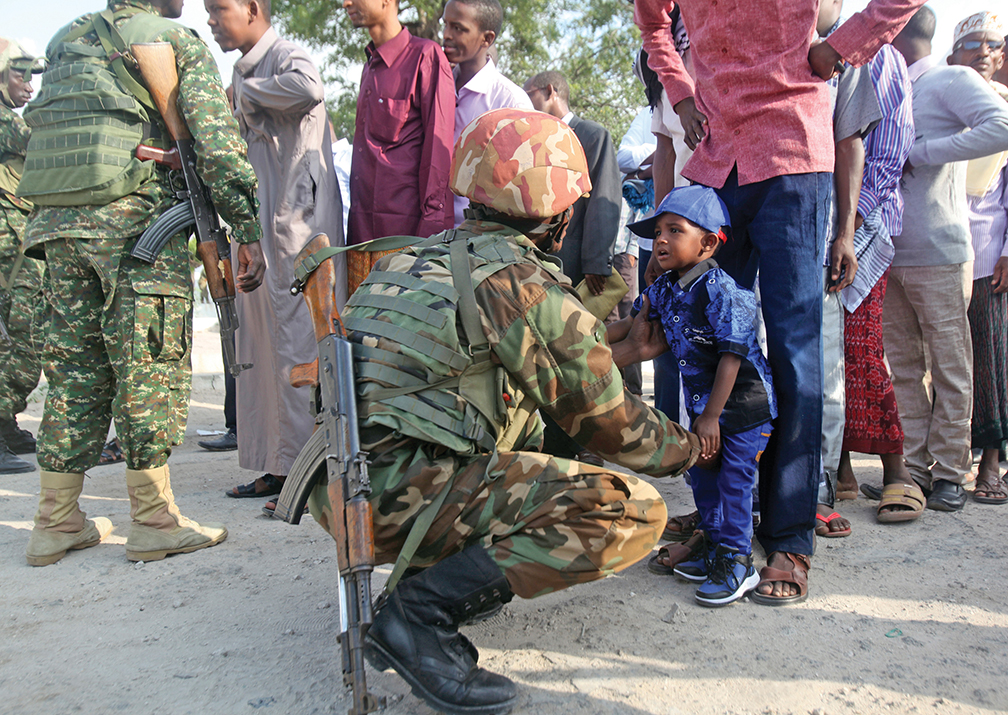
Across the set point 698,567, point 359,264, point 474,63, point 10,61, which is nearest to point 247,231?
point 359,264

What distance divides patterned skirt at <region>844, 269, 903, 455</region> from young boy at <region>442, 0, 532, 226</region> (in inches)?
78.5

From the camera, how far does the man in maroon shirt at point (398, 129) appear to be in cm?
358

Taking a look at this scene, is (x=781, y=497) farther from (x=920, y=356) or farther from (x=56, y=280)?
(x=56, y=280)

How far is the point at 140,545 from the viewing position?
3.09 meters

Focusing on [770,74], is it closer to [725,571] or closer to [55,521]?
[725,571]

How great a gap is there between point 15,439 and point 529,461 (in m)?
4.83

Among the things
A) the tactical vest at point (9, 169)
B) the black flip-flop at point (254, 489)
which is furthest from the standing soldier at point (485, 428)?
the tactical vest at point (9, 169)

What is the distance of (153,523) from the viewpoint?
312cm

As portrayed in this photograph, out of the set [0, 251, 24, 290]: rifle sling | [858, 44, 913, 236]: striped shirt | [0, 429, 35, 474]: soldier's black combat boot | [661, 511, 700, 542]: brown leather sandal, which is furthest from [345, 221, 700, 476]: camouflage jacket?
[0, 251, 24, 290]: rifle sling

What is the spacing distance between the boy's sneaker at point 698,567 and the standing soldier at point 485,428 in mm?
696

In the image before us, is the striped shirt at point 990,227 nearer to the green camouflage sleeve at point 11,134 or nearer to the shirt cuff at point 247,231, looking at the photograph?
the shirt cuff at point 247,231

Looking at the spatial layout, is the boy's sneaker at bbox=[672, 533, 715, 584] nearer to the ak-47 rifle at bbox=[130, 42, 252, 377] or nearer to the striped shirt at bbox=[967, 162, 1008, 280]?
the ak-47 rifle at bbox=[130, 42, 252, 377]

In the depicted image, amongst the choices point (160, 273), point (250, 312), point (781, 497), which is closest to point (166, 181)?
point (160, 273)

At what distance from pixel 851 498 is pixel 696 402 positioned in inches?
61.3
